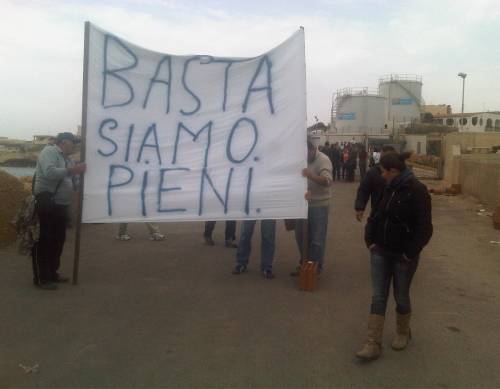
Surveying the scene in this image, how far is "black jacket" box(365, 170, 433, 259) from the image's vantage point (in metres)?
4.01

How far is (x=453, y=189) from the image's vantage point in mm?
16188

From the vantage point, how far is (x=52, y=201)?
565 cm

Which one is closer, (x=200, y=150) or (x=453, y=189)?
(x=200, y=150)

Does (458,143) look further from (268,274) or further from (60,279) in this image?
(60,279)

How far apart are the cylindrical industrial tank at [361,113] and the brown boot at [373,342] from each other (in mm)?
51111

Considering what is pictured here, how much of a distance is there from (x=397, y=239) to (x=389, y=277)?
1.24 feet

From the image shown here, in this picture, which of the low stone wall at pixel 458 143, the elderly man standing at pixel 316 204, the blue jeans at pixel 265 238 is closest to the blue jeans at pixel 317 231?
Result: the elderly man standing at pixel 316 204

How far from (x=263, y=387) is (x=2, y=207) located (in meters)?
5.60

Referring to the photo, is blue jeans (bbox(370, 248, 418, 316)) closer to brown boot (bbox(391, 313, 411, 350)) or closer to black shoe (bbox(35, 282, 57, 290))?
brown boot (bbox(391, 313, 411, 350))

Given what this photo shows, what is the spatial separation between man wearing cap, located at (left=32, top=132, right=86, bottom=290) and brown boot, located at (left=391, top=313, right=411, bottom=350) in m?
3.46

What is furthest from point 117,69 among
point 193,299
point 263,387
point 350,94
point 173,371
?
point 350,94

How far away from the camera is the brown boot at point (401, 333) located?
4219 millimetres

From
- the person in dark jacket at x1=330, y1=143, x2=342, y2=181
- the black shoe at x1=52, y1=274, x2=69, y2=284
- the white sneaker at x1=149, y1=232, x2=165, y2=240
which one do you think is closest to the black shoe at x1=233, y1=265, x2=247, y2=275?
the black shoe at x1=52, y1=274, x2=69, y2=284

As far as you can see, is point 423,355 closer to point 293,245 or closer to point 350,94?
point 293,245
